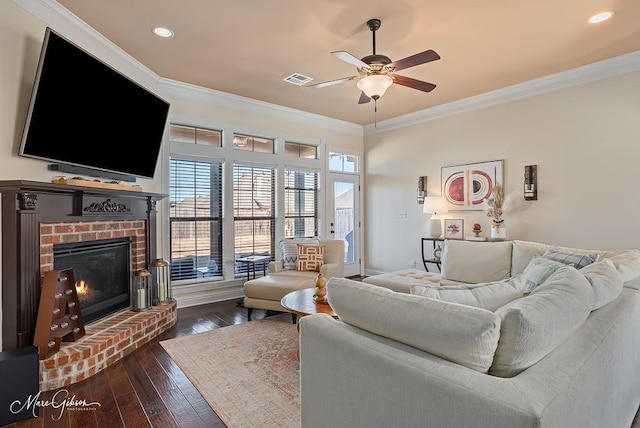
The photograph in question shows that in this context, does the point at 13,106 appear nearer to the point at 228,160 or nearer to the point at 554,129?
the point at 228,160

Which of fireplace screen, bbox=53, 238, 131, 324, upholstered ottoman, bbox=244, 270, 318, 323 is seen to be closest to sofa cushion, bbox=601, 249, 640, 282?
upholstered ottoman, bbox=244, 270, 318, 323

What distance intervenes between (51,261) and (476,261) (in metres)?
3.90

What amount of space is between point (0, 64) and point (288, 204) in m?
3.70

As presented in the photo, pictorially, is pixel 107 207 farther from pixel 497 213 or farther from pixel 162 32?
pixel 497 213

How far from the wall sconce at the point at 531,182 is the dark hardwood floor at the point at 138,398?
2.83 m

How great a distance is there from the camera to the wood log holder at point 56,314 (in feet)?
7.91

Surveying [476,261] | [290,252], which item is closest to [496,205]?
[476,261]

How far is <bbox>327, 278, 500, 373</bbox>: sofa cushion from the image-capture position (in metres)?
1.08

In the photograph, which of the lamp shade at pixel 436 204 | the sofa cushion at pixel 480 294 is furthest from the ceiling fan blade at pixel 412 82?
the lamp shade at pixel 436 204

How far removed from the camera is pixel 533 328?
1.06 meters

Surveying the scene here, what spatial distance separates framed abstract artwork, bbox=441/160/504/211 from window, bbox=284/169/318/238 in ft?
6.96

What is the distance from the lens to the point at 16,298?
2363 mm

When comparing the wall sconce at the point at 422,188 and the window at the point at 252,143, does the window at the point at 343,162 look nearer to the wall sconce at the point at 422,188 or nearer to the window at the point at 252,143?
the window at the point at 252,143

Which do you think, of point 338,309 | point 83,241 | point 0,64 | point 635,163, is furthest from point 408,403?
point 635,163
